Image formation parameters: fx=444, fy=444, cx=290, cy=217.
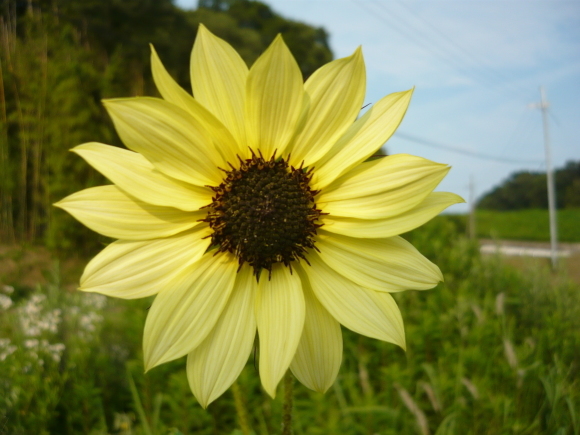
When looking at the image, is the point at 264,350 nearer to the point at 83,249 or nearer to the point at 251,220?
the point at 251,220

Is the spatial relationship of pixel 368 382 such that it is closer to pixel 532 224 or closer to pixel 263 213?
pixel 263 213

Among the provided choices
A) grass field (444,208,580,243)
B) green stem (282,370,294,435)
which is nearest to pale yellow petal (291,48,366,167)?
green stem (282,370,294,435)

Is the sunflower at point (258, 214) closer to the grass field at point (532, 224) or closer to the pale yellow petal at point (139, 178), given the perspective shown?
the pale yellow petal at point (139, 178)

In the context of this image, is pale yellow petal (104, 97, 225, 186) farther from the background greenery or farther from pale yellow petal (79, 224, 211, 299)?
the background greenery

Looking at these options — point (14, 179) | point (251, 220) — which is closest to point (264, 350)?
point (251, 220)

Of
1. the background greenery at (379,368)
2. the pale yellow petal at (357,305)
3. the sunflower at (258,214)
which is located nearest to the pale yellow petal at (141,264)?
the sunflower at (258,214)

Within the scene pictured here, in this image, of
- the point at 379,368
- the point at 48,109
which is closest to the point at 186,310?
the point at 379,368

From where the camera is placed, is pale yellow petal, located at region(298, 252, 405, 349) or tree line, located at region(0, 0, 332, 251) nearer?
pale yellow petal, located at region(298, 252, 405, 349)
